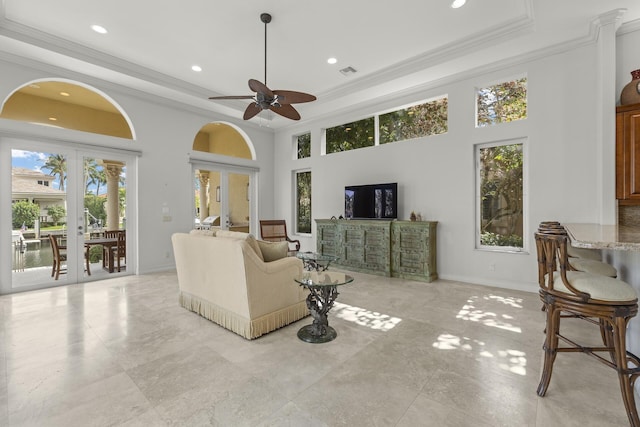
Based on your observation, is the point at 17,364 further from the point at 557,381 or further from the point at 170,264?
the point at 557,381

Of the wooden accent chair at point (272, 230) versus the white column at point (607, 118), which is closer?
the white column at point (607, 118)

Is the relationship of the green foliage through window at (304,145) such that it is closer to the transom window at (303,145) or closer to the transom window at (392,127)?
the transom window at (303,145)

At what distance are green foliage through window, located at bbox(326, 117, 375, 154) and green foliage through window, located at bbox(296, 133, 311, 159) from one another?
591mm

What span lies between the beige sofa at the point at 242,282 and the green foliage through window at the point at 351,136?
3.86 metres

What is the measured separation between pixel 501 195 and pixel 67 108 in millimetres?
7591

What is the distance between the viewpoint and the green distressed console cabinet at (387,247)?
15.8ft

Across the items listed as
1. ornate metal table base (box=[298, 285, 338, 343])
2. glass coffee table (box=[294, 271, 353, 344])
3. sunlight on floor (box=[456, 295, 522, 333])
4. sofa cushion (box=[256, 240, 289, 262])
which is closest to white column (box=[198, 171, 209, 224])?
sofa cushion (box=[256, 240, 289, 262])

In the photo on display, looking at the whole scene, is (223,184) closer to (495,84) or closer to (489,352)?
(495,84)

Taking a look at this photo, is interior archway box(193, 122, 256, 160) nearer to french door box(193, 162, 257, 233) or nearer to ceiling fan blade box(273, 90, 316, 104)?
french door box(193, 162, 257, 233)

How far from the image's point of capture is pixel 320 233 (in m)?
6.21

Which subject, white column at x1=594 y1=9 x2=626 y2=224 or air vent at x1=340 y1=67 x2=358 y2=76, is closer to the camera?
white column at x1=594 y1=9 x2=626 y2=224

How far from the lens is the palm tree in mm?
4617

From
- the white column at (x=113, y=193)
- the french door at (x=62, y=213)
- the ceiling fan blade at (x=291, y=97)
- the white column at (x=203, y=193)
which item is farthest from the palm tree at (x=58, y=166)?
the ceiling fan blade at (x=291, y=97)

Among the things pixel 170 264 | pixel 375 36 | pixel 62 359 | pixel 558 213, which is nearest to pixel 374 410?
pixel 62 359
